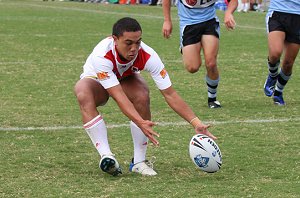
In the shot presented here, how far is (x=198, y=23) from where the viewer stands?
1120 cm

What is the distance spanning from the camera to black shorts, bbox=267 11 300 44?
1116cm

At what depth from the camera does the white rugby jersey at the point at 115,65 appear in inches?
284

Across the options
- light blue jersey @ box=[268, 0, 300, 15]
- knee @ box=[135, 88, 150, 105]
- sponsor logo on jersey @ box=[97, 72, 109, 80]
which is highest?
sponsor logo on jersey @ box=[97, 72, 109, 80]

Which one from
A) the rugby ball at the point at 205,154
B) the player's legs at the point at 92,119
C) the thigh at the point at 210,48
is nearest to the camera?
the rugby ball at the point at 205,154

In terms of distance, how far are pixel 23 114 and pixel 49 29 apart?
13909 millimetres

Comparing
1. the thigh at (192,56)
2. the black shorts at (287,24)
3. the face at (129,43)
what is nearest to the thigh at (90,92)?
the face at (129,43)

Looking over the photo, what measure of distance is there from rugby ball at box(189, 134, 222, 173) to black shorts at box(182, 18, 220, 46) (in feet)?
14.2

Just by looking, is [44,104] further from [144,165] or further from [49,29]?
[49,29]

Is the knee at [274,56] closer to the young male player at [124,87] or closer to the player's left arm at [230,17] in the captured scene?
the player's left arm at [230,17]

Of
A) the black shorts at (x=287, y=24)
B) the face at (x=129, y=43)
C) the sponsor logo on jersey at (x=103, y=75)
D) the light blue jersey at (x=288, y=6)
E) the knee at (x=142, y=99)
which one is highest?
the face at (x=129, y=43)

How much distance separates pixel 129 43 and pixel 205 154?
110 centimetres

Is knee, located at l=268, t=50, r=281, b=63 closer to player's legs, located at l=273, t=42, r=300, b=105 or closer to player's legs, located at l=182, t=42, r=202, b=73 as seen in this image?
player's legs, located at l=273, t=42, r=300, b=105

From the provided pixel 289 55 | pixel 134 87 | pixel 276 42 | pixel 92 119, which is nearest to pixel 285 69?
pixel 289 55

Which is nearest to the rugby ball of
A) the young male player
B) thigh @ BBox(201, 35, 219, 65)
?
the young male player
